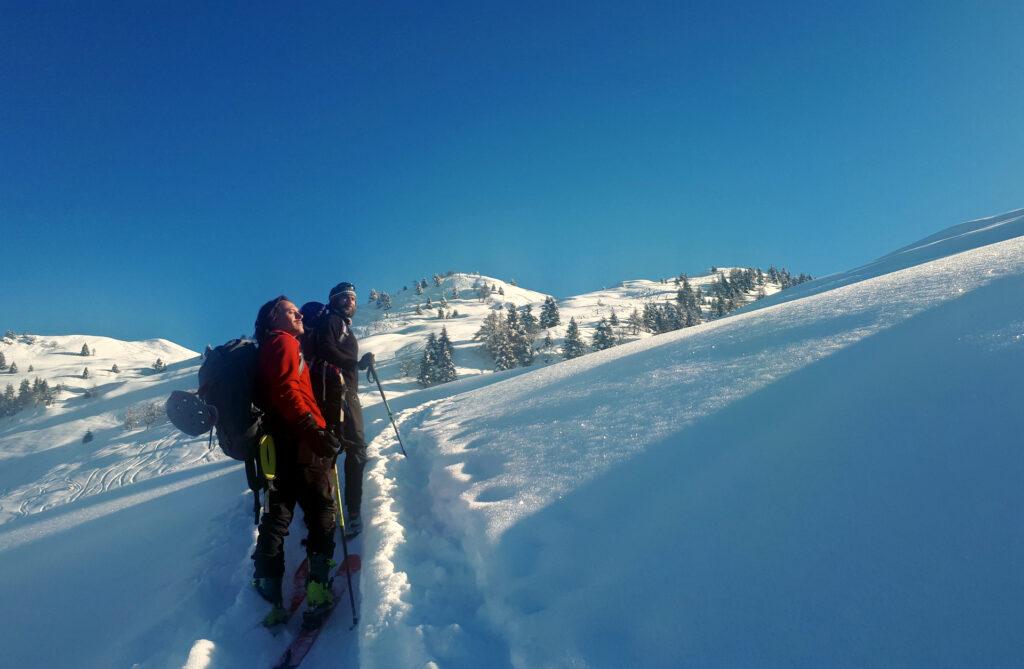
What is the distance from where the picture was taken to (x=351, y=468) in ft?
15.3

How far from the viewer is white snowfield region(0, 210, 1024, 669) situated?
1.83 metres

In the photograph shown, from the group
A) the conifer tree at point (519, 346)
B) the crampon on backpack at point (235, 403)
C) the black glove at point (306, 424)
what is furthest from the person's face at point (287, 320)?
the conifer tree at point (519, 346)

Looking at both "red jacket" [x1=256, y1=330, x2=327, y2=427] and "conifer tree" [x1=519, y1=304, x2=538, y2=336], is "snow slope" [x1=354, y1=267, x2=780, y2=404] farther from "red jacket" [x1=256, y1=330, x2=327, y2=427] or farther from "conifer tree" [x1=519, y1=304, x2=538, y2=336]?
"red jacket" [x1=256, y1=330, x2=327, y2=427]

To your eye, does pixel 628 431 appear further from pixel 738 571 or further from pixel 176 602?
pixel 176 602

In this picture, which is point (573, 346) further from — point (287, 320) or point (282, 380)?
point (282, 380)

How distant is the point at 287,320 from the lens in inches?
147

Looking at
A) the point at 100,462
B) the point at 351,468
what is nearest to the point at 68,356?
the point at 100,462

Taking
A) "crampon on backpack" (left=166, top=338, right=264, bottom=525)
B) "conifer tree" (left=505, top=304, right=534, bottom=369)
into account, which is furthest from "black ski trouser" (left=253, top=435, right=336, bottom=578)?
"conifer tree" (left=505, top=304, right=534, bottom=369)

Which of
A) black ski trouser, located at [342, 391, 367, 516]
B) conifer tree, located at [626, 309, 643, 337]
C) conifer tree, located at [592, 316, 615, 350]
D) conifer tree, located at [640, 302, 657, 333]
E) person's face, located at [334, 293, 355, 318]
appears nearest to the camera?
black ski trouser, located at [342, 391, 367, 516]

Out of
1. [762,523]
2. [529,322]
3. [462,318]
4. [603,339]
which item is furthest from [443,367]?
[762,523]

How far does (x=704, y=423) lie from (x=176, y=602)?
4405 millimetres

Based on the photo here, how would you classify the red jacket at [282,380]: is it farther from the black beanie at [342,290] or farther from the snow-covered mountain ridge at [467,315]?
the snow-covered mountain ridge at [467,315]

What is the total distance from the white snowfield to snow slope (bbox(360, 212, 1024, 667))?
13 millimetres

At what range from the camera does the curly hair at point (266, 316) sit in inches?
143
